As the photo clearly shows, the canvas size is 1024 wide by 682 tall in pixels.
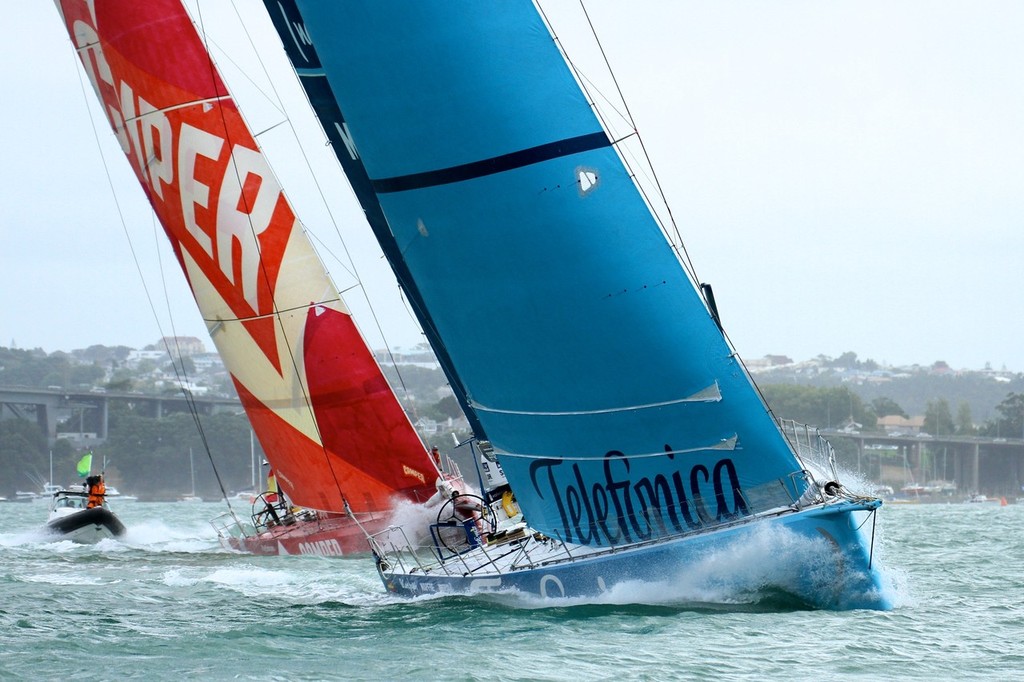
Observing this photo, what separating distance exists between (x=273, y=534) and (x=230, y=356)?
2580 millimetres

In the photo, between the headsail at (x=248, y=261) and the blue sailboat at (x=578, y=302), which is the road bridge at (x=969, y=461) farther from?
the blue sailboat at (x=578, y=302)

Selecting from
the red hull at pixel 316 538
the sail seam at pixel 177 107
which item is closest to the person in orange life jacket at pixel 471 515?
the red hull at pixel 316 538

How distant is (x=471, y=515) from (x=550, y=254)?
282 inches

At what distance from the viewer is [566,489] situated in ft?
36.1

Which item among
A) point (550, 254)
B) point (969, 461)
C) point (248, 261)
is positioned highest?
point (248, 261)

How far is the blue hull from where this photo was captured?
9.60 metres

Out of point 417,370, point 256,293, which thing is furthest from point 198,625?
point 417,370

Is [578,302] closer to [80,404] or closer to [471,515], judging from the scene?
[471,515]

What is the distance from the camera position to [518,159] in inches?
392

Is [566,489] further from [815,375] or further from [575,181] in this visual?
[815,375]

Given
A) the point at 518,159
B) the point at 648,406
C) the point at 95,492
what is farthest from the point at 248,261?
the point at 648,406

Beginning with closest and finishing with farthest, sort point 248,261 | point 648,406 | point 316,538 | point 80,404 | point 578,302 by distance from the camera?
point 578,302
point 648,406
point 248,261
point 316,538
point 80,404

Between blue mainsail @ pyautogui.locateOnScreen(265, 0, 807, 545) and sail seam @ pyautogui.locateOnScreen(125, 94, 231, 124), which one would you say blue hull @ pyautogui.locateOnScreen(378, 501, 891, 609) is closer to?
blue mainsail @ pyautogui.locateOnScreen(265, 0, 807, 545)

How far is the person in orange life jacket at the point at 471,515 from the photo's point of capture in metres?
13.3
